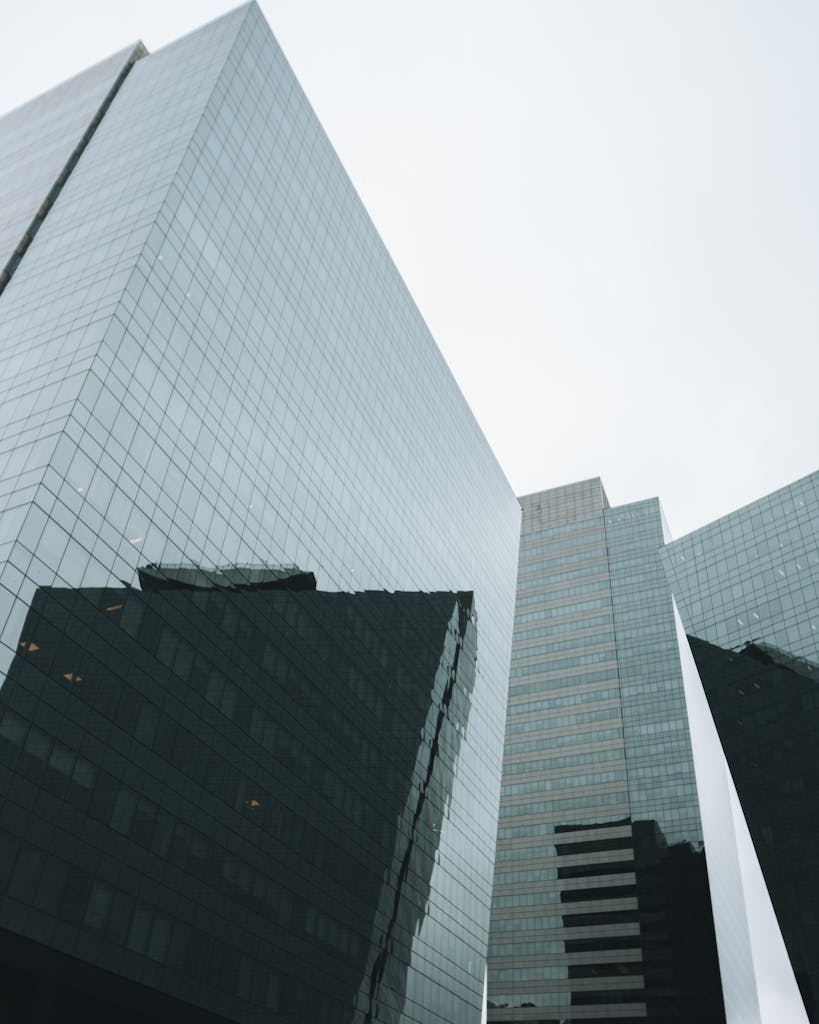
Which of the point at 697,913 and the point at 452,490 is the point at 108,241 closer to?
the point at 452,490

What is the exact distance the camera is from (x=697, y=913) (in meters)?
140

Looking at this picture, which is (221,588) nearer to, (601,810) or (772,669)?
(772,669)

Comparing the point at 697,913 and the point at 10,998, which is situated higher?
the point at 697,913

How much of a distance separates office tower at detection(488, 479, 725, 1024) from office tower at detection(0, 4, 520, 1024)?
5907 cm

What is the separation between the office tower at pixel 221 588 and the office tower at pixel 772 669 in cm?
5875

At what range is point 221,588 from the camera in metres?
58.4

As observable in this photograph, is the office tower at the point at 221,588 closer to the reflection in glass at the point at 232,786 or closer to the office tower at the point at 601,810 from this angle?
the reflection in glass at the point at 232,786

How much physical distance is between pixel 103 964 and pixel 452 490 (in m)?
70.1

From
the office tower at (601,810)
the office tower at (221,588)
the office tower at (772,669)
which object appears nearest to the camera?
the office tower at (221,588)

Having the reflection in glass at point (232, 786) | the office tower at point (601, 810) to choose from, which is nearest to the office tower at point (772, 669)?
the office tower at point (601, 810)

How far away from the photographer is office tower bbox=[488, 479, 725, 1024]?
139125 mm

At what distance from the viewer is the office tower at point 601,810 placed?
139125mm

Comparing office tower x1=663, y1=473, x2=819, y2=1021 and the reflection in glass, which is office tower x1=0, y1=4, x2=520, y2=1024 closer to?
the reflection in glass

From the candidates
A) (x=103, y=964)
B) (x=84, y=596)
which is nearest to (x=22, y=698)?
(x=84, y=596)
